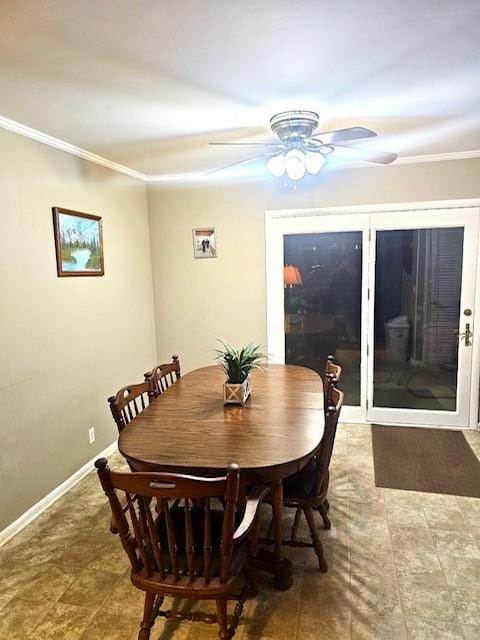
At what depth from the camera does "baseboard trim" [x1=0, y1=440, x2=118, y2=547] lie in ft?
8.17

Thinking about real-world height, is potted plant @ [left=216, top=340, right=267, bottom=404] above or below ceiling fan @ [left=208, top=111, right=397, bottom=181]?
below

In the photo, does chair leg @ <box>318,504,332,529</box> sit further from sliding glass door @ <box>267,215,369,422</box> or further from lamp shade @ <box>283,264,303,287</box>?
lamp shade @ <box>283,264,303,287</box>

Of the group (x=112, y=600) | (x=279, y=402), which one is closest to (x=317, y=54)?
(x=279, y=402)

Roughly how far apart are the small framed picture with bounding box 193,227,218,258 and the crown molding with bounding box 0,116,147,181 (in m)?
0.78

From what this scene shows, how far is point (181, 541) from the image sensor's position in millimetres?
1706

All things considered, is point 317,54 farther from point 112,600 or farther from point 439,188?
point 112,600

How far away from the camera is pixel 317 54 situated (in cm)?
180

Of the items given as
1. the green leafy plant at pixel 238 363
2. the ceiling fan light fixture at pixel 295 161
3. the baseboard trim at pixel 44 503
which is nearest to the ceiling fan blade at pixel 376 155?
the ceiling fan light fixture at pixel 295 161

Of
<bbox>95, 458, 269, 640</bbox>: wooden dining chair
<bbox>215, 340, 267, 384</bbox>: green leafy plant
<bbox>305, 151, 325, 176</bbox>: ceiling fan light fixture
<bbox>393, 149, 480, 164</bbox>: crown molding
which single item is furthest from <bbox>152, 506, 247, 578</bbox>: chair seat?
<bbox>393, 149, 480, 164</bbox>: crown molding

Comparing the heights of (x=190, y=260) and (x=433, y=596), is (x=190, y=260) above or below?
above

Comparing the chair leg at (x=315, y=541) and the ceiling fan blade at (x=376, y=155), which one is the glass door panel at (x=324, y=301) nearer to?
the ceiling fan blade at (x=376, y=155)

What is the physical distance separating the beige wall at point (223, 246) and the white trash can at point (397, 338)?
109 cm

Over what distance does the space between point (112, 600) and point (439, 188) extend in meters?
3.67

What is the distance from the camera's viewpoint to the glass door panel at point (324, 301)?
396cm
